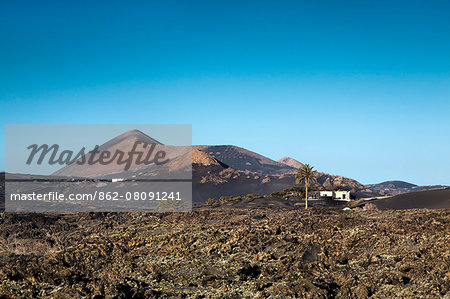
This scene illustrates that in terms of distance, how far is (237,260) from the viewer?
26.8 meters

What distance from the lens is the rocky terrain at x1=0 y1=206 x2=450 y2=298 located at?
2120 centimetres

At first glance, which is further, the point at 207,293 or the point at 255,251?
the point at 255,251

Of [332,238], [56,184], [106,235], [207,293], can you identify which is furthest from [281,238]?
[56,184]

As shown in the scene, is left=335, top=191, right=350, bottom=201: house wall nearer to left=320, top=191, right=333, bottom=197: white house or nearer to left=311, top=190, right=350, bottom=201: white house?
left=311, top=190, right=350, bottom=201: white house

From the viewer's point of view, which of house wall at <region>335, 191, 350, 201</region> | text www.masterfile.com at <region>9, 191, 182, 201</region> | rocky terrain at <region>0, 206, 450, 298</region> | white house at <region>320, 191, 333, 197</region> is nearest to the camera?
rocky terrain at <region>0, 206, 450, 298</region>

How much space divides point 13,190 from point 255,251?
98.2 metres

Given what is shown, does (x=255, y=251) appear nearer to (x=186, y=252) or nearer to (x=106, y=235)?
A: (x=186, y=252)

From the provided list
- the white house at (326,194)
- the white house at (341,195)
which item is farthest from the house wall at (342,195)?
the white house at (326,194)

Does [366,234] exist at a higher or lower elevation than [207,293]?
higher

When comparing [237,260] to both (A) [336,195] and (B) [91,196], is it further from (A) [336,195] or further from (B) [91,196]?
(B) [91,196]

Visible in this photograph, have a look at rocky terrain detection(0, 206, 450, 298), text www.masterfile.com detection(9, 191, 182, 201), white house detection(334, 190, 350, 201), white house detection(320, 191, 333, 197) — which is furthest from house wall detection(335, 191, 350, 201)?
rocky terrain detection(0, 206, 450, 298)

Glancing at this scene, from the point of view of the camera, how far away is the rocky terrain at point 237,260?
21.2 m

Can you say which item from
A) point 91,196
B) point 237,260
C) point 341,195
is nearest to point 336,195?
point 341,195

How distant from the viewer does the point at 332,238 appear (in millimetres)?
30844
